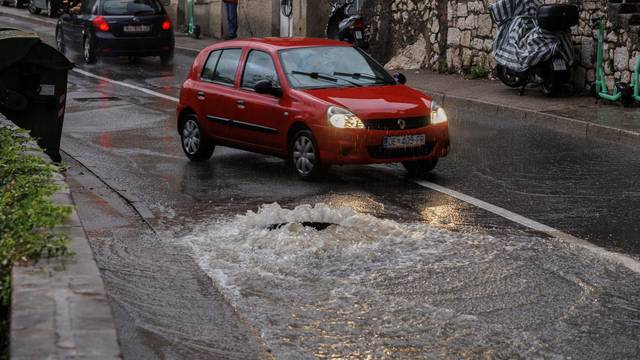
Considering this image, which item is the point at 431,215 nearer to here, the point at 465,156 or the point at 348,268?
the point at 348,268

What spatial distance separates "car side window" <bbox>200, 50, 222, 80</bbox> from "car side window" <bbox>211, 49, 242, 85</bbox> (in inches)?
2.4

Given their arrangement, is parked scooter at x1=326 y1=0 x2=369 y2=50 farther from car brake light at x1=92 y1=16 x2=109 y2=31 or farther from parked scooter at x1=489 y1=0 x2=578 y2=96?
parked scooter at x1=489 y1=0 x2=578 y2=96

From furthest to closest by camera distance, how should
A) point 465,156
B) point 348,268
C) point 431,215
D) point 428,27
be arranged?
point 428,27 → point 465,156 → point 431,215 → point 348,268

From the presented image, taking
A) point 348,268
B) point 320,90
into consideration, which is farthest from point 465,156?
point 348,268

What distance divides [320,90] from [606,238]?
412 centimetres

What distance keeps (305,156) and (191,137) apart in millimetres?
2124

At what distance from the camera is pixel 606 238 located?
9.20m

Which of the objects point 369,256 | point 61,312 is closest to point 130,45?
point 369,256

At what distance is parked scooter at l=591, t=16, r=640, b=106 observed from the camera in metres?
16.7

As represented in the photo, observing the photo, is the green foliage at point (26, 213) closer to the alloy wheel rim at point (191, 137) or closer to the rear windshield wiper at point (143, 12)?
the alloy wheel rim at point (191, 137)

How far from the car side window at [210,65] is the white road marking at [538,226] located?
2897 millimetres

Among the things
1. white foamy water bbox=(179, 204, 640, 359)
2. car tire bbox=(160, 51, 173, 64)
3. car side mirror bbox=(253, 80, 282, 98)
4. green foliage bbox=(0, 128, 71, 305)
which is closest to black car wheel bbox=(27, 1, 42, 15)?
car tire bbox=(160, 51, 173, 64)

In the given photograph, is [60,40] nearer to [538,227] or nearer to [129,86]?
[129,86]

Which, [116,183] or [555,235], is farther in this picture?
[116,183]
